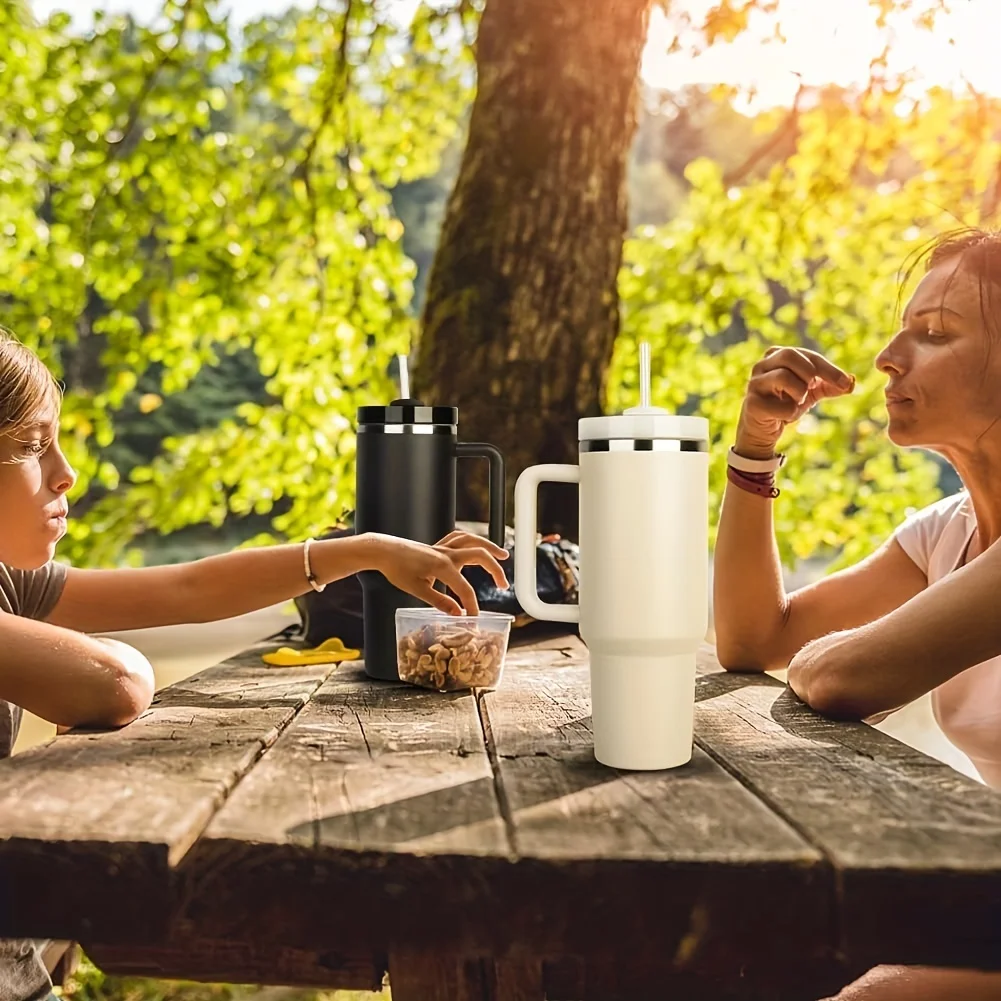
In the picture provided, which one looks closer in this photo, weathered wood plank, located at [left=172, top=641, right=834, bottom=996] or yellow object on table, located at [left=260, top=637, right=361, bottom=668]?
weathered wood plank, located at [left=172, top=641, right=834, bottom=996]

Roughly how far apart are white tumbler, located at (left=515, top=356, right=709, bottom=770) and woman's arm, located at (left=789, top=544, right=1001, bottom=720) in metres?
0.24

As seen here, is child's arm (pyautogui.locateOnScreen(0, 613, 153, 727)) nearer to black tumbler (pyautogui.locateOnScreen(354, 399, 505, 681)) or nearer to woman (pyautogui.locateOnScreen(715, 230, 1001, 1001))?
black tumbler (pyautogui.locateOnScreen(354, 399, 505, 681))

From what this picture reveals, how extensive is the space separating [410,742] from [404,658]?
0.28m

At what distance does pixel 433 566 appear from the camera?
3.61 feet

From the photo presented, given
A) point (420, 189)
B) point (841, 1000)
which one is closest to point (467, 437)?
point (841, 1000)

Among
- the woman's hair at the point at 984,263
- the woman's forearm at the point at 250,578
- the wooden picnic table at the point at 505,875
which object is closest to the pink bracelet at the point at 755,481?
the woman's hair at the point at 984,263

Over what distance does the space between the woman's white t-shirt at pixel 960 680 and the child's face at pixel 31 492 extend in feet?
3.10

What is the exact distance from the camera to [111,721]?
36.5 inches

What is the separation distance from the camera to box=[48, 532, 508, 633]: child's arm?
111 cm

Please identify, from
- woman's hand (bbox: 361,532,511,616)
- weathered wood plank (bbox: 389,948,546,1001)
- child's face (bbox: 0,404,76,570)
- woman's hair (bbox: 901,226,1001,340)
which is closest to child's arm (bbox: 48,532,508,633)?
woman's hand (bbox: 361,532,511,616)

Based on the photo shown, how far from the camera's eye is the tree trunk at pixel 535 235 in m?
2.50

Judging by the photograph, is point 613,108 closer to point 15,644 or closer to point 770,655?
point 770,655

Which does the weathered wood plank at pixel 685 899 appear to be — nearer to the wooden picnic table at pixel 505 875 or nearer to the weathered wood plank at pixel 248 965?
the wooden picnic table at pixel 505 875

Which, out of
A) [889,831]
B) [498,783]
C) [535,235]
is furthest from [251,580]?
[535,235]
